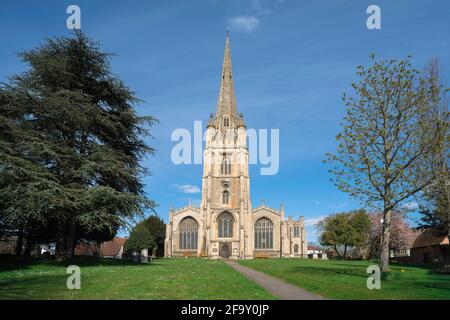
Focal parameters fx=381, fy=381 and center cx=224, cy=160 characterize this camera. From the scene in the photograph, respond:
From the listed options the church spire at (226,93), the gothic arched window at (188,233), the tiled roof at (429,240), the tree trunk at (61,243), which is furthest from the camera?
the church spire at (226,93)

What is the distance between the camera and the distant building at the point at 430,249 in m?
43.4

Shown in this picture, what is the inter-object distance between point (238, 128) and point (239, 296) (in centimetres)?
6109

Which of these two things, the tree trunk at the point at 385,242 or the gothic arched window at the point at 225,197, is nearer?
the tree trunk at the point at 385,242

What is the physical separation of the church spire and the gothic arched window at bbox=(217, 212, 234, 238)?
63.6ft

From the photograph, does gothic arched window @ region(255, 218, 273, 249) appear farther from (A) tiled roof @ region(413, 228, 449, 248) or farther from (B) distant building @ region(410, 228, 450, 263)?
(A) tiled roof @ region(413, 228, 449, 248)

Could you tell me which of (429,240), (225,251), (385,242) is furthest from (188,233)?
(385,242)

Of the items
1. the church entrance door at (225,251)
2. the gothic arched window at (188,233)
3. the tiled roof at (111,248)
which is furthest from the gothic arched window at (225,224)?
the tiled roof at (111,248)

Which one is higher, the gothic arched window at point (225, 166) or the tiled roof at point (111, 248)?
the gothic arched window at point (225, 166)

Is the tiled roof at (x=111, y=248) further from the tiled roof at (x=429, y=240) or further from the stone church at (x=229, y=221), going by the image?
the tiled roof at (x=429, y=240)

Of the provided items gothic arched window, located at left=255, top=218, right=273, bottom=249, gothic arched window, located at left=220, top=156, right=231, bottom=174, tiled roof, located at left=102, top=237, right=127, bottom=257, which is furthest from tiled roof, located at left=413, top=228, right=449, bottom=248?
tiled roof, located at left=102, top=237, right=127, bottom=257

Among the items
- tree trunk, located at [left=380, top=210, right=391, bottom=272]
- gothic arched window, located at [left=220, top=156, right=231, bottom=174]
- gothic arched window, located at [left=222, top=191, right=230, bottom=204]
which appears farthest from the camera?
gothic arched window, located at [left=220, top=156, right=231, bottom=174]

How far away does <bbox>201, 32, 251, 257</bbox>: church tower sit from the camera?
62.9m

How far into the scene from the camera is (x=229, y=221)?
6456cm
